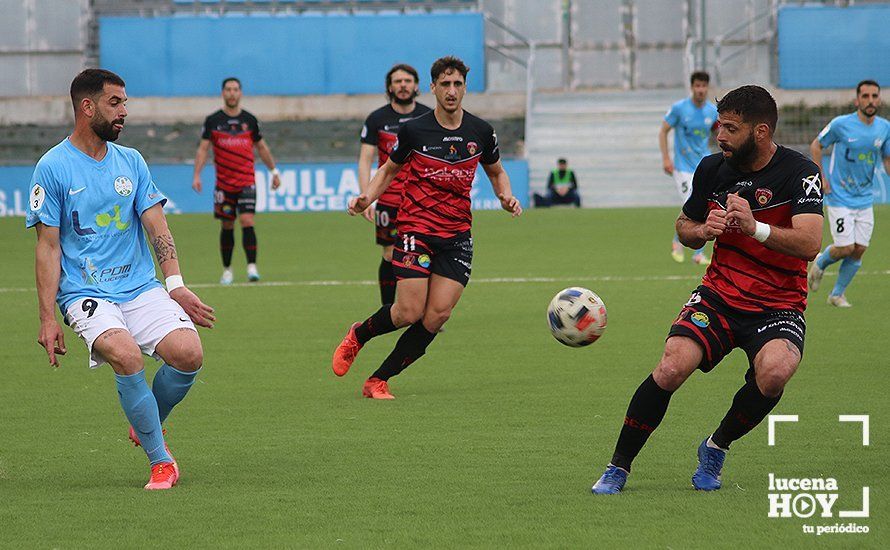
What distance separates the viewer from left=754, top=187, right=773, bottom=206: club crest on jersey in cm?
637

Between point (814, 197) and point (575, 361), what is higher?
point (814, 197)

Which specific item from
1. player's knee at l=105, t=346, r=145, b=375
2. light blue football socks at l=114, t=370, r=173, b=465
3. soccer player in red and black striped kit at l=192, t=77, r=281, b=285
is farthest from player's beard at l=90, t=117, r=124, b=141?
soccer player in red and black striped kit at l=192, t=77, r=281, b=285

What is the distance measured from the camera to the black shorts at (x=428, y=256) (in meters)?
9.41

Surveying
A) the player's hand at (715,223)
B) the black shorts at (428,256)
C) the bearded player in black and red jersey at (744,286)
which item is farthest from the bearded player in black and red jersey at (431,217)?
the player's hand at (715,223)

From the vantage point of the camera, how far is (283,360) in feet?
36.6

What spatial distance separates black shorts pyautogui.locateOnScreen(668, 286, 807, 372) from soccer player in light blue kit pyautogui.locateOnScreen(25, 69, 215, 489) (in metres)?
2.18

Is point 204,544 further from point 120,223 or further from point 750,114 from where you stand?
point 750,114

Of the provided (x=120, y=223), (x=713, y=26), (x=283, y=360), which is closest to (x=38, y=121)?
(x=713, y=26)

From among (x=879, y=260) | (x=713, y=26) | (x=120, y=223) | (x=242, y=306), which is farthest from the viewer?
(x=713, y=26)

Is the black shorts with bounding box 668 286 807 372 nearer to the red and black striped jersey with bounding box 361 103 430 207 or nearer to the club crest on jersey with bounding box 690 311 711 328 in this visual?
the club crest on jersey with bounding box 690 311 711 328

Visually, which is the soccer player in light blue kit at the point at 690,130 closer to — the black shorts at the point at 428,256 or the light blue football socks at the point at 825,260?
the light blue football socks at the point at 825,260

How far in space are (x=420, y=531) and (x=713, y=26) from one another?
33849mm

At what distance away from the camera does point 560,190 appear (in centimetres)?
2953

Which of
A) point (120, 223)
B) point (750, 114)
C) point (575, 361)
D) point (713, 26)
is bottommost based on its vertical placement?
point (575, 361)
